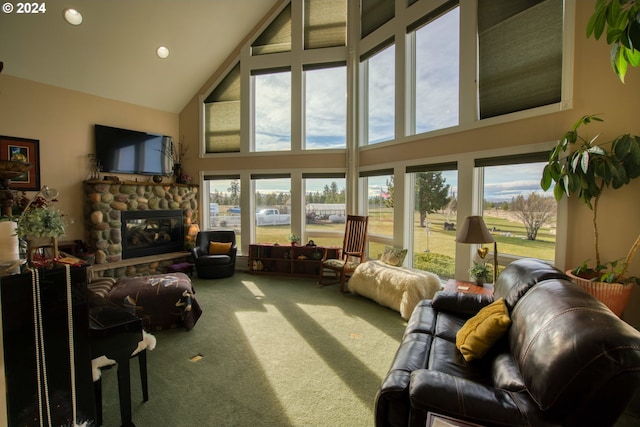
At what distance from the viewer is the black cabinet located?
1279 millimetres

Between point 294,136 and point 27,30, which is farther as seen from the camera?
point 294,136

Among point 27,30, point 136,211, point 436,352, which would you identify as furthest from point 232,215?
point 436,352

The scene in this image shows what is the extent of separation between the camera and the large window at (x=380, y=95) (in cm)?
467

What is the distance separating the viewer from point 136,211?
17.3 ft

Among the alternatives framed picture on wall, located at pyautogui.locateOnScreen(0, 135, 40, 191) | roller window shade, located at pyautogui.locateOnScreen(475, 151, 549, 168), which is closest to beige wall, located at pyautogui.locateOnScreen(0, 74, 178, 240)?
framed picture on wall, located at pyautogui.locateOnScreen(0, 135, 40, 191)

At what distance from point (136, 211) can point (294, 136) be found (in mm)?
3123

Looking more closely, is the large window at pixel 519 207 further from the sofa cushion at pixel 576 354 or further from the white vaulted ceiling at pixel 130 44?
the white vaulted ceiling at pixel 130 44

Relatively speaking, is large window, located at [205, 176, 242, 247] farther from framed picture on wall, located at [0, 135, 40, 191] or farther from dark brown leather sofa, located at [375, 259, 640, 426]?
dark brown leather sofa, located at [375, 259, 640, 426]

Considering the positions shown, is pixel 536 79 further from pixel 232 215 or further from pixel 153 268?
pixel 153 268

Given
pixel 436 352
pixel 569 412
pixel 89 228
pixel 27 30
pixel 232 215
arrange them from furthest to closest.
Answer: pixel 232 215
pixel 89 228
pixel 27 30
pixel 436 352
pixel 569 412

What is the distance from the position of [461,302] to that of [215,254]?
4.19 metres

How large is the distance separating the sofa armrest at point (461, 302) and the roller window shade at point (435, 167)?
183 centimetres

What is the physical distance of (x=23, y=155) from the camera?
4191 mm

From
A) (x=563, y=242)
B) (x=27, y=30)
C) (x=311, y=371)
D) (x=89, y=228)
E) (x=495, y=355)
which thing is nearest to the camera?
(x=495, y=355)
